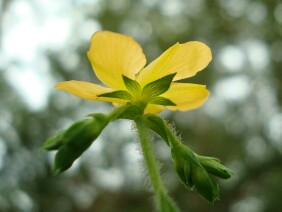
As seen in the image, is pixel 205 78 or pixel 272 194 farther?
pixel 205 78

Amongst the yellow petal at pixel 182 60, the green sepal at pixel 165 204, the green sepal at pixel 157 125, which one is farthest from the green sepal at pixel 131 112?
the green sepal at pixel 165 204

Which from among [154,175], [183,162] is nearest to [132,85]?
[183,162]

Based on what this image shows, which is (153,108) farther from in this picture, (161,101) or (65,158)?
(65,158)

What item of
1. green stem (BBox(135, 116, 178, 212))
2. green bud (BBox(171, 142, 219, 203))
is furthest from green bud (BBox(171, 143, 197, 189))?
green stem (BBox(135, 116, 178, 212))

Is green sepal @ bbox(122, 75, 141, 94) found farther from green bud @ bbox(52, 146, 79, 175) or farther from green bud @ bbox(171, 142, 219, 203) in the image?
green bud @ bbox(52, 146, 79, 175)

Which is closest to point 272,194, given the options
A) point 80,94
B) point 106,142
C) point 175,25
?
point 106,142

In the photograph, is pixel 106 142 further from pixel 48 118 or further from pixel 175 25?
pixel 175 25

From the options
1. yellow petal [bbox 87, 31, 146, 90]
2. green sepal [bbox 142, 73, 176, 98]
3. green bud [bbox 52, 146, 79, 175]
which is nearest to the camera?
green bud [bbox 52, 146, 79, 175]

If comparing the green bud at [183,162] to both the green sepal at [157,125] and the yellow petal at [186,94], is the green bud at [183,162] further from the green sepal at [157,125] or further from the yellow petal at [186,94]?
the yellow petal at [186,94]
